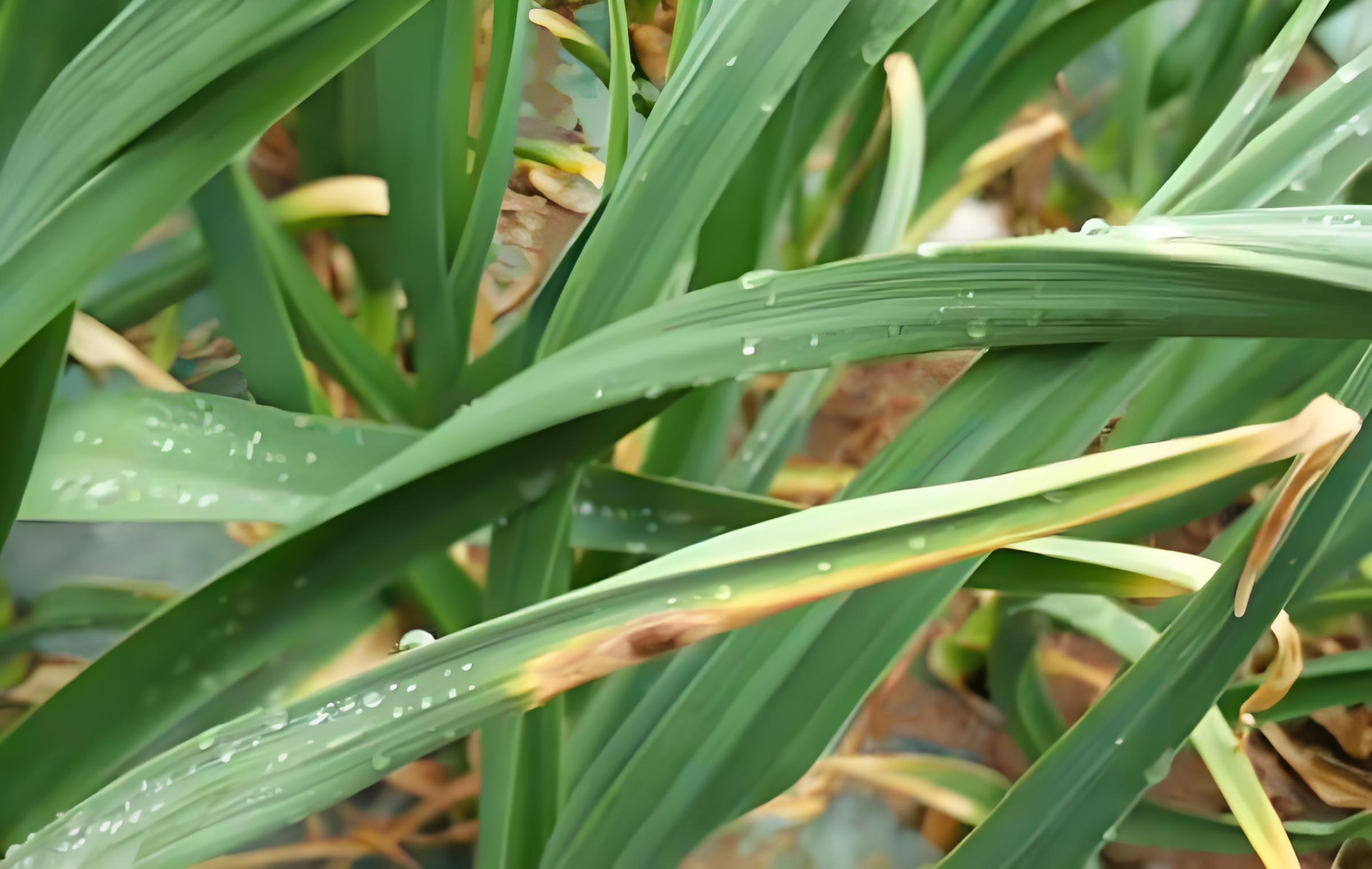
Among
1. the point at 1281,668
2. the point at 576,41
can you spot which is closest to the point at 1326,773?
the point at 1281,668

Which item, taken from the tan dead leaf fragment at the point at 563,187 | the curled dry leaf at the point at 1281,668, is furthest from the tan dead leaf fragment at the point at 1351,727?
the tan dead leaf fragment at the point at 563,187

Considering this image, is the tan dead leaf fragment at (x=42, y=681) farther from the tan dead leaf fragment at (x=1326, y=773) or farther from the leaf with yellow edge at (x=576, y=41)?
the tan dead leaf fragment at (x=1326, y=773)

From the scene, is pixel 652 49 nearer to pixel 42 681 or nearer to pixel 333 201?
pixel 333 201

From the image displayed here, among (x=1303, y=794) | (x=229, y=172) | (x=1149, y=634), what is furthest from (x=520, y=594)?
(x=1303, y=794)

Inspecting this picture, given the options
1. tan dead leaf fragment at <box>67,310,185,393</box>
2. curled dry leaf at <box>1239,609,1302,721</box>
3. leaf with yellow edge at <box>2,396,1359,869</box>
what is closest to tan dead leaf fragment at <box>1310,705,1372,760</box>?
curled dry leaf at <box>1239,609,1302,721</box>

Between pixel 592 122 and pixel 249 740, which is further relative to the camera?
pixel 592 122

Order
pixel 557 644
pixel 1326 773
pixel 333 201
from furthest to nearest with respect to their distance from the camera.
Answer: pixel 1326 773 < pixel 333 201 < pixel 557 644

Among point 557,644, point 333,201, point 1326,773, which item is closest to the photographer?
point 557,644

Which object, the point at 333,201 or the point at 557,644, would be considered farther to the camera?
the point at 333,201

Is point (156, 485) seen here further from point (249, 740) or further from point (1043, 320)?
point (1043, 320)
